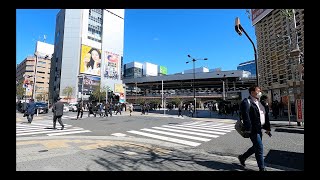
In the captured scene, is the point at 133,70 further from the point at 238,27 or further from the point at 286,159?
the point at 286,159

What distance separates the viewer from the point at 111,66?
91312 millimetres

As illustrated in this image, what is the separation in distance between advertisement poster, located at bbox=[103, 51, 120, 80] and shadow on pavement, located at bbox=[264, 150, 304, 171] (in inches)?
3385

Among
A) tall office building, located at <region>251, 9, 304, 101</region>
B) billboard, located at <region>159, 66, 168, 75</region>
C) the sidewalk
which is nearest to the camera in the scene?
the sidewalk

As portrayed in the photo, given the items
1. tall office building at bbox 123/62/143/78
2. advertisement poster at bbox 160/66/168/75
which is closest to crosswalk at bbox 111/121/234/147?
tall office building at bbox 123/62/143/78

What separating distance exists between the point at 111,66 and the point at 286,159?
8974 centimetres

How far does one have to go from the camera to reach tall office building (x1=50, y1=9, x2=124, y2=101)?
8144 cm

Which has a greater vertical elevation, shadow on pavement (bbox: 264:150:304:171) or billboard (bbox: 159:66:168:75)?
billboard (bbox: 159:66:168:75)

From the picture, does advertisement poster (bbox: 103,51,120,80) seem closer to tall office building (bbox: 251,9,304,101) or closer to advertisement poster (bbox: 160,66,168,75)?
advertisement poster (bbox: 160,66,168,75)

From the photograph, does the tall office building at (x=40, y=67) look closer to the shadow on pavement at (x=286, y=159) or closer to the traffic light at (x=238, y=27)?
the traffic light at (x=238, y=27)

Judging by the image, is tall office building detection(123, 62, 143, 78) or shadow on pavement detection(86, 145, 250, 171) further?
tall office building detection(123, 62, 143, 78)

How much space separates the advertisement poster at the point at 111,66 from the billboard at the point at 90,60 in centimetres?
409

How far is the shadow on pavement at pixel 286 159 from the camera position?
500 centimetres
